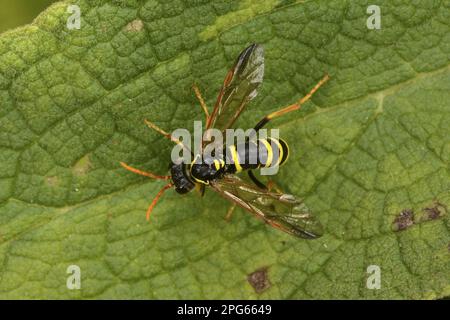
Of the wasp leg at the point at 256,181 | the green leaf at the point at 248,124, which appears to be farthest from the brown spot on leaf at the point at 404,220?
the wasp leg at the point at 256,181

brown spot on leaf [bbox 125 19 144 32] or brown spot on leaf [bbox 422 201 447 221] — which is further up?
brown spot on leaf [bbox 125 19 144 32]

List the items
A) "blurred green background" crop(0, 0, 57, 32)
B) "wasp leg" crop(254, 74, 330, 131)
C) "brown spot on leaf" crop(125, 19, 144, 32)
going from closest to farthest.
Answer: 1. "brown spot on leaf" crop(125, 19, 144, 32)
2. "wasp leg" crop(254, 74, 330, 131)
3. "blurred green background" crop(0, 0, 57, 32)

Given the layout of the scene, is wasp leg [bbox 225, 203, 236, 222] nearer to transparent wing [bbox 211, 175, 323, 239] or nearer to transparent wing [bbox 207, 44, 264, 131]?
transparent wing [bbox 211, 175, 323, 239]

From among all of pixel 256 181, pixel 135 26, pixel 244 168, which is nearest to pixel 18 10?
pixel 135 26

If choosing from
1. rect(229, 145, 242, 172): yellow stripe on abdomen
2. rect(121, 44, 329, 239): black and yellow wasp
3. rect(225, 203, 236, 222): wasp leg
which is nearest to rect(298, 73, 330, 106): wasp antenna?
rect(121, 44, 329, 239): black and yellow wasp

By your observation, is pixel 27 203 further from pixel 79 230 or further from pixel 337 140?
pixel 337 140

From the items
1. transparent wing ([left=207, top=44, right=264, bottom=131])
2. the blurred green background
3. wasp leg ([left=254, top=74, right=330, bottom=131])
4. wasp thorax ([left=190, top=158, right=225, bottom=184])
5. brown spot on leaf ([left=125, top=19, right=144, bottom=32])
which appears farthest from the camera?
the blurred green background

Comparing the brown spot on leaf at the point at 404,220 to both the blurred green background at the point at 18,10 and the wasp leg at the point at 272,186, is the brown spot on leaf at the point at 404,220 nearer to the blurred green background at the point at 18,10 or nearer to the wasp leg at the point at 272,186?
the wasp leg at the point at 272,186

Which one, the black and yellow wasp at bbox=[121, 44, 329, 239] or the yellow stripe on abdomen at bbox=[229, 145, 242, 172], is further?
the yellow stripe on abdomen at bbox=[229, 145, 242, 172]
